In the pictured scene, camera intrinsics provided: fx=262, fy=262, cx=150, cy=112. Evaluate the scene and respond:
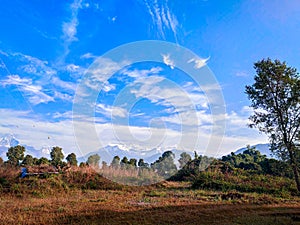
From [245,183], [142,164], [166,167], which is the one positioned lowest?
[245,183]

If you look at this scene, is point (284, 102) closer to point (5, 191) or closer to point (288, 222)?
point (288, 222)

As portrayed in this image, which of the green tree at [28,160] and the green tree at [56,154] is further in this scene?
the green tree at [56,154]

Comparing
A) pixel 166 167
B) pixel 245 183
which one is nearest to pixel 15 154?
pixel 166 167

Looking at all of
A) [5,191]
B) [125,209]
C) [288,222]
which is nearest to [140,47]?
[125,209]

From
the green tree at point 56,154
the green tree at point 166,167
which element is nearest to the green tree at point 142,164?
the green tree at point 166,167

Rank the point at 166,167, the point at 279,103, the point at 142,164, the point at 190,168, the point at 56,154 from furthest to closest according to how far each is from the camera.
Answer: the point at 142,164
the point at 190,168
the point at 166,167
the point at 56,154
the point at 279,103

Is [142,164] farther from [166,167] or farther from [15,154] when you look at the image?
[15,154]

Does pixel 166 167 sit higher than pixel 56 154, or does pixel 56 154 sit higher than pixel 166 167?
pixel 56 154

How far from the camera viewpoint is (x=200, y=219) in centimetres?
988

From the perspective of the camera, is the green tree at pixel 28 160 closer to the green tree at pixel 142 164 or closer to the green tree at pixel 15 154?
the green tree at pixel 15 154

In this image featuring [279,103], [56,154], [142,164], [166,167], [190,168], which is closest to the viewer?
[279,103]

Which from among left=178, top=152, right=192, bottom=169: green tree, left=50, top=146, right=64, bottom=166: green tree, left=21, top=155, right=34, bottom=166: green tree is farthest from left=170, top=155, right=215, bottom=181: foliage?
left=21, top=155, right=34, bottom=166: green tree

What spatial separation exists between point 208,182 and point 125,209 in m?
13.8

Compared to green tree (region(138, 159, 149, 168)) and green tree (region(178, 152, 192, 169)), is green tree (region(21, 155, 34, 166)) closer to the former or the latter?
green tree (region(138, 159, 149, 168))
